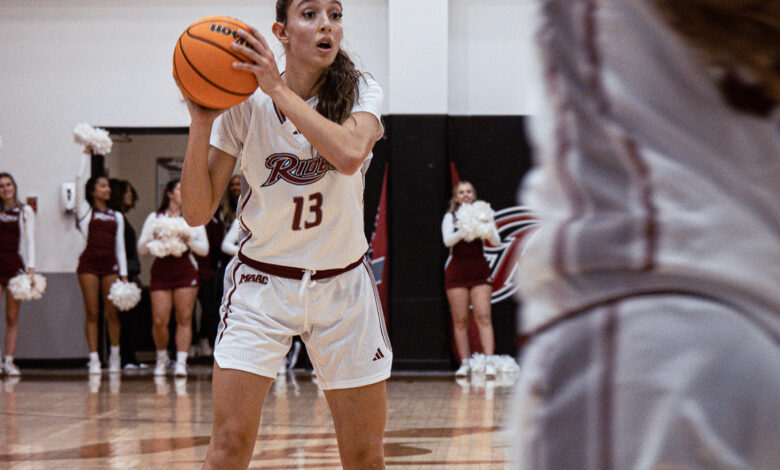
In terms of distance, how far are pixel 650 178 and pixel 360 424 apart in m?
1.96

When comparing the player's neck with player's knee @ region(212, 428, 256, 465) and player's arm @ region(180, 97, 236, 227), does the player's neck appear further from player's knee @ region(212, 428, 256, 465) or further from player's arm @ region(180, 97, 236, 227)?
player's knee @ region(212, 428, 256, 465)

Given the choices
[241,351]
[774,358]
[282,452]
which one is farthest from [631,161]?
[282,452]

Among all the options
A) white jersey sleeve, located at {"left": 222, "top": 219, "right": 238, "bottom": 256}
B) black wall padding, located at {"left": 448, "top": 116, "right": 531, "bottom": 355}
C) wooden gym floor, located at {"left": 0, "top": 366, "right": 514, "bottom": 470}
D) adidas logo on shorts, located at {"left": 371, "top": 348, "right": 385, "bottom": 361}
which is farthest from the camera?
black wall padding, located at {"left": 448, "top": 116, "right": 531, "bottom": 355}

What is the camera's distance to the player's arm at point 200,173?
2.65 meters

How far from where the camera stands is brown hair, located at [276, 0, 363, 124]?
9.14 ft

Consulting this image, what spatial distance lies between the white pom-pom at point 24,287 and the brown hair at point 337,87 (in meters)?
8.11

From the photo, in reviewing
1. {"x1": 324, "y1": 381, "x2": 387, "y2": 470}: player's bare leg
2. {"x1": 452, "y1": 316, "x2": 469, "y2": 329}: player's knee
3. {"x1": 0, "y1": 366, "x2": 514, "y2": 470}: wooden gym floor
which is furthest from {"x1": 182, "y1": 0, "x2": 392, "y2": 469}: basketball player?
{"x1": 452, "y1": 316, "x2": 469, "y2": 329}: player's knee

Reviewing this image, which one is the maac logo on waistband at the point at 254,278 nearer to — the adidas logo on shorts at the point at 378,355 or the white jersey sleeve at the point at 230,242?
the adidas logo on shorts at the point at 378,355

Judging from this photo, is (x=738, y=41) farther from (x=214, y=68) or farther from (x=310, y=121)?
(x=214, y=68)

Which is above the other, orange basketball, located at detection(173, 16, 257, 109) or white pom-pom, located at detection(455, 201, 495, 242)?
orange basketball, located at detection(173, 16, 257, 109)

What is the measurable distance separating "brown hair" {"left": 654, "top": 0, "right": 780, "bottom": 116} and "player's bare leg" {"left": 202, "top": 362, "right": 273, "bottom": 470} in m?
1.94

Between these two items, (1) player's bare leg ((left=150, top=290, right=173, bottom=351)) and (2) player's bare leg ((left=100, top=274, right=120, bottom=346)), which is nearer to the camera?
(1) player's bare leg ((left=150, top=290, right=173, bottom=351))

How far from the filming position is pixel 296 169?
2799 millimetres

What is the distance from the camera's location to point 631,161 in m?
0.79
